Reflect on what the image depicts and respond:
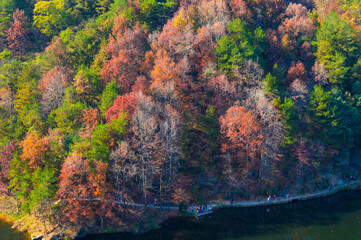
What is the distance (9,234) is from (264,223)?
126 feet

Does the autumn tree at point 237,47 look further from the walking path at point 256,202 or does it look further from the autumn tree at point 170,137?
the walking path at point 256,202

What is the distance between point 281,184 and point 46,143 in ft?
132

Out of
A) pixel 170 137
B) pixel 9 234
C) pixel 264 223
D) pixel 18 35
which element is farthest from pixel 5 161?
pixel 18 35

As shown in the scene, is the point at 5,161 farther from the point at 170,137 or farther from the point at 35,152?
the point at 170,137

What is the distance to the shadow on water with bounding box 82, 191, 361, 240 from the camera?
154 ft

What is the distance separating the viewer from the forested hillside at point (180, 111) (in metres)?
48.2

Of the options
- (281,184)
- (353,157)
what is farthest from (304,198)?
(353,157)

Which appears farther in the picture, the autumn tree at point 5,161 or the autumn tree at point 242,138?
the autumn tree at point 242,138

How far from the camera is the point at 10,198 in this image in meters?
54.2

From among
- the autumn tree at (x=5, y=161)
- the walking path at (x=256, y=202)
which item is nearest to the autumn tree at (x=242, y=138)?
the walking path at (x=256, y=202)

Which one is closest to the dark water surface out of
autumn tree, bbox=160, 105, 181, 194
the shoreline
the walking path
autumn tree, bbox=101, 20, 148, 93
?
the shoreline

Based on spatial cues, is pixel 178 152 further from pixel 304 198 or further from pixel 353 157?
pixel 353 157

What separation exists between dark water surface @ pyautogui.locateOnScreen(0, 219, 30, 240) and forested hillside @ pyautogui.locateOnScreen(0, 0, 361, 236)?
3.37 m

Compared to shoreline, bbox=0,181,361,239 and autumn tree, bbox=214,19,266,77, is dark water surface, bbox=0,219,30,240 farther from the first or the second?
autumn tree, bbox=214,19,266,77
